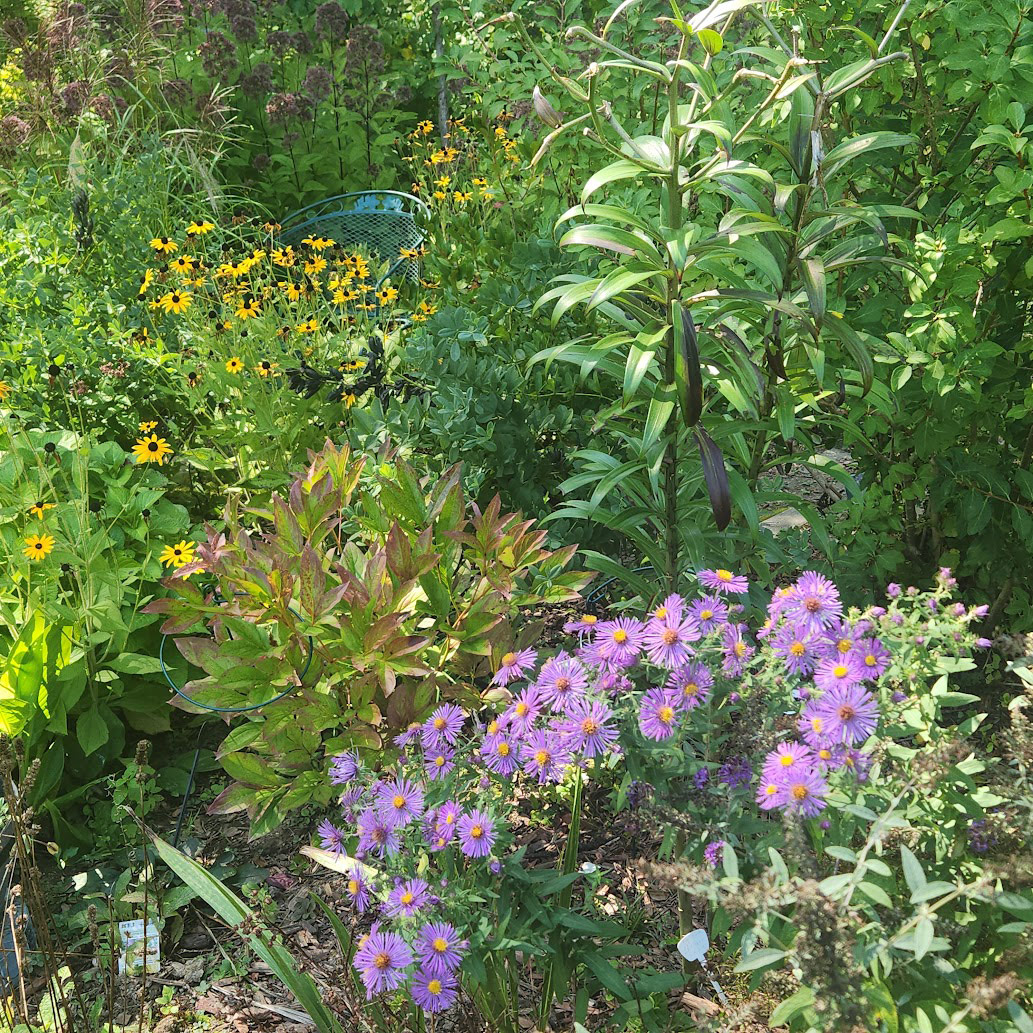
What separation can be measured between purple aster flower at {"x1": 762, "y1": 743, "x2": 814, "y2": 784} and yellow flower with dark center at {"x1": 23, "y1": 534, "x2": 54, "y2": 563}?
1643mm

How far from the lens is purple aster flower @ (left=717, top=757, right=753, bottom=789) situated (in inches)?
60.3

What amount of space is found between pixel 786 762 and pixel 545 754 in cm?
34

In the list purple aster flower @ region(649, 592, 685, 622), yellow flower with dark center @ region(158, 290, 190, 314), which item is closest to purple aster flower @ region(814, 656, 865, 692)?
purple aster flower @ region(649, 592, 685, 622)

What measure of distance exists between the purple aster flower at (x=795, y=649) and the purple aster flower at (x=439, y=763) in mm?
534

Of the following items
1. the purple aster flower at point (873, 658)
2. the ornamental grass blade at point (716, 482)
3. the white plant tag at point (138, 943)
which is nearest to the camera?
the purple aster flower at point (873, 658)

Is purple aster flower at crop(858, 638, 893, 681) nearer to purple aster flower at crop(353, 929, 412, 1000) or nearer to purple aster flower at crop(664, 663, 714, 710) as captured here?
purple aster flower at crop(664, 663, 714, 710)

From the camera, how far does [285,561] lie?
209 cm

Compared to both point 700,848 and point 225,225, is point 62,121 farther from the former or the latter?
point 700,848

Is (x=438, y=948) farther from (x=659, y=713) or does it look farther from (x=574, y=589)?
(x=574, y=589)

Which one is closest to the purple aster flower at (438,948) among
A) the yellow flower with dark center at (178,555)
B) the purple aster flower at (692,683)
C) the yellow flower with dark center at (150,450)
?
the purple aster flower at (692,683)

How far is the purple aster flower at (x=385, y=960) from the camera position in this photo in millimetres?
1386

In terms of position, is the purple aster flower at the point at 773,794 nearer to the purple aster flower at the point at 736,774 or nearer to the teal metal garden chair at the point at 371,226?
the purple aster flower at the point at 736,774

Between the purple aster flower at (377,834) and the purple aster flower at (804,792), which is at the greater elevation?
the purple aster flower at (804,792)

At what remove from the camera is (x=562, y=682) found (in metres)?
1.52
